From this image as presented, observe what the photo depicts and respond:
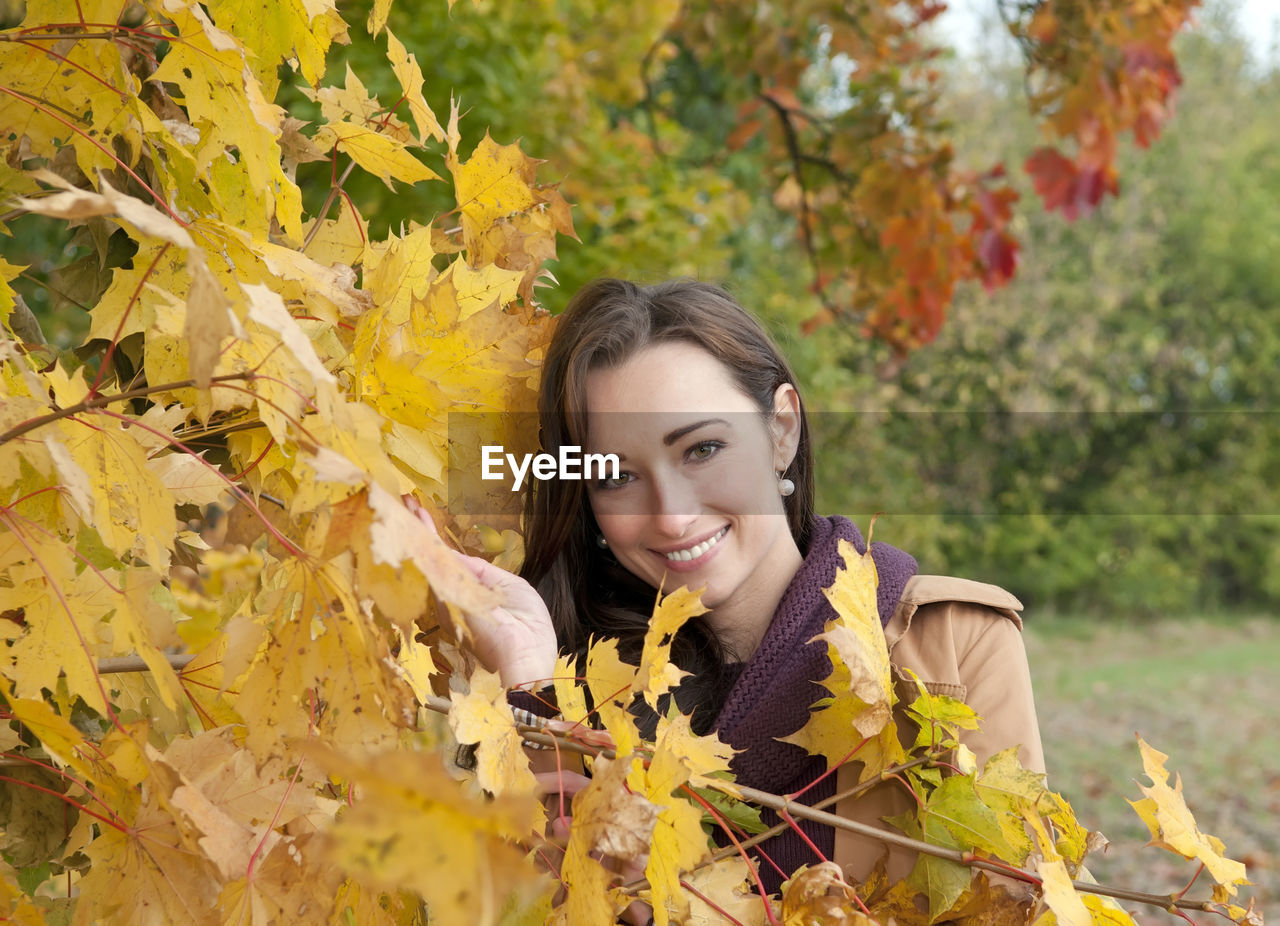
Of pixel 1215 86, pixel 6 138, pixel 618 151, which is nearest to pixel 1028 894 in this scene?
pixel 6 138

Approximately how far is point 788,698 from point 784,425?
1.45 ft

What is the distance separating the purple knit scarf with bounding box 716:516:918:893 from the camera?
1369mm

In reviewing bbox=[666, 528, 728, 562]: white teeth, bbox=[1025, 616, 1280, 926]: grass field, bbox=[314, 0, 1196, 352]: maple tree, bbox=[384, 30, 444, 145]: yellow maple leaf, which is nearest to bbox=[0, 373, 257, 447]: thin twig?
bbox=[384, 30, 444, 145]: yellow maple leaf

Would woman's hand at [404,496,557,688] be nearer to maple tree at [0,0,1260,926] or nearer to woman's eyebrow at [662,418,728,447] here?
maple tree at [0,0,1260,926]

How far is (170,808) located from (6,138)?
2.04 feet

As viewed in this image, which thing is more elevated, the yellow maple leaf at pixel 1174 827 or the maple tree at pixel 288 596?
the maple tree at pixel 288 596

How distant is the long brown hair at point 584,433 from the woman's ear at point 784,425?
19 mm

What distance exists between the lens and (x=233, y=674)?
645mm

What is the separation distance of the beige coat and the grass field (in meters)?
3.42

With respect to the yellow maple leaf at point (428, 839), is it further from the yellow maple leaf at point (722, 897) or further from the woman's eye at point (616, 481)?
the woman's eye at point (616, 481)

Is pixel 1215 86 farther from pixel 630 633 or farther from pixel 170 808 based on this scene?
pixel 170 808

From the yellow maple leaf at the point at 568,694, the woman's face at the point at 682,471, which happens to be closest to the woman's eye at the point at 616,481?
the woman's face at the point at 682,471

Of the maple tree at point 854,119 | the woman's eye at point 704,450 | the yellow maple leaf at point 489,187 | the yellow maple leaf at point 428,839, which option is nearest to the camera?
the yellow maple leaf at point 428,839

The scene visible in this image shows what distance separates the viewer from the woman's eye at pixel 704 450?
1.42 meters
